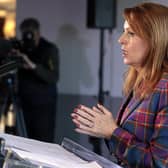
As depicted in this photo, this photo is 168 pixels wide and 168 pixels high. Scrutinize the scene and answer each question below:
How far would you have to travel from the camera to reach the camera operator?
12.3 ft

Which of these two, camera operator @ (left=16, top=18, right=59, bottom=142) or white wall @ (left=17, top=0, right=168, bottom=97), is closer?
camera operator @ (left=16, top=18, right=59, bottom=142)

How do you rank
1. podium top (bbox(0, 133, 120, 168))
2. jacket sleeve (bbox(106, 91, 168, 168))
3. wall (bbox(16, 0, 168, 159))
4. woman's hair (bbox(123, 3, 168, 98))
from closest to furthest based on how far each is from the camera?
podium top (bbox(0, 133, 120, 168))
jacket sleeve (bbox(106, 91, 168, 168))
woman's hair (bbox(123, 3, 168, 98))
wall (bbox(16, 0, 168, 159))

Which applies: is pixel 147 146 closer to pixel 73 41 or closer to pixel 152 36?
pixel 152 36

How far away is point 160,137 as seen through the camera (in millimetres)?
1227

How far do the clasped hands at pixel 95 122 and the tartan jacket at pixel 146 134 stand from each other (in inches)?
0.8

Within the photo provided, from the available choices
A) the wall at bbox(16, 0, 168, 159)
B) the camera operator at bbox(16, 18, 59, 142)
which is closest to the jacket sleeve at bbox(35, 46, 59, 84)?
the camera operator at bbox(16, 18, 59, 142)

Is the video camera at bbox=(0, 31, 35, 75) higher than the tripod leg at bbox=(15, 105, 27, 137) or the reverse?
higher

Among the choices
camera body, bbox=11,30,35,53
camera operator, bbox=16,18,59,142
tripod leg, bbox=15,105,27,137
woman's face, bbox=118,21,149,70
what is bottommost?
tripod leg, bbox=15,105,27,137

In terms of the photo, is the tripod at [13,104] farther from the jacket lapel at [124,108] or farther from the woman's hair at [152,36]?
the woman's hair at [152,36]

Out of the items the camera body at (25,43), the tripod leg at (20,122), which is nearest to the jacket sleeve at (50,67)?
the camera body at (25,43)

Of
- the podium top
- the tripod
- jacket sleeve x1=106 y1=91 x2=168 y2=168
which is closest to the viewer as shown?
the podium top

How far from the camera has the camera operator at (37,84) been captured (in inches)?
148

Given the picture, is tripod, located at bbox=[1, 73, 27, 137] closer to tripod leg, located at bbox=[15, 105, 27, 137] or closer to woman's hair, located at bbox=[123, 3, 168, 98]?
tripod leg, located at bbox=[15, 105, 27, 137]

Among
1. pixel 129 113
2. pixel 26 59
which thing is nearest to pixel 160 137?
pixel 129 113
